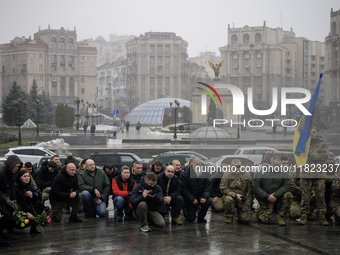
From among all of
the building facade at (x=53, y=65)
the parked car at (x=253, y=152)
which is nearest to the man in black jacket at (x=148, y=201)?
the parked car at (x=253, y=152)

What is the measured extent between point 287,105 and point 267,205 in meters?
2.48

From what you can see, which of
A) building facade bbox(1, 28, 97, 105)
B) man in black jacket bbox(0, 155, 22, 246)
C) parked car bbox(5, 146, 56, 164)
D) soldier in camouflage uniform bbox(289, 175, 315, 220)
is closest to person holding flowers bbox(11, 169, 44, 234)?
man in black jacket bbox(0, 155, 22, 246)

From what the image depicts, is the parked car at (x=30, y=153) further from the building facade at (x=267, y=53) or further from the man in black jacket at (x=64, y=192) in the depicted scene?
the building facade at (x=267, y=53)

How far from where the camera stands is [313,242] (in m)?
8.41

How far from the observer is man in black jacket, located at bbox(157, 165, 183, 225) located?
10289 mm

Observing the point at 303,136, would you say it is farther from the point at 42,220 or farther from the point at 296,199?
the point at 42,220

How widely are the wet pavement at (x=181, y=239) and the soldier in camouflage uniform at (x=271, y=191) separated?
24cm

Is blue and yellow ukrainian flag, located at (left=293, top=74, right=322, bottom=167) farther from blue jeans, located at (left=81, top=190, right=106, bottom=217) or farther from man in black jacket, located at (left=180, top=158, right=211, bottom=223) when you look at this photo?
blue jeans, located at (left=81, top=190, right=106, bottom=217)

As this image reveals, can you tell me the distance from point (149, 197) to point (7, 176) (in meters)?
2.60

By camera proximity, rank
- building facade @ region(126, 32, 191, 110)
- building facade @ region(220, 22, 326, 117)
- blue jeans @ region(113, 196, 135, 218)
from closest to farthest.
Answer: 1. blue jeans @ region(113, 196, 135, 218)
2. building facade @ region(220, 22, 326, 117)
3. building facade @ region(126, 32, 191, 110)

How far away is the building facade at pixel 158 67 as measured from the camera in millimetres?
150750

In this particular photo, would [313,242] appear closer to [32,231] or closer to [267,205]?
[267,205]

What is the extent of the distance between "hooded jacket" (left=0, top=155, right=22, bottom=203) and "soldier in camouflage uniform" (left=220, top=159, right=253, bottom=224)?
3.97 m

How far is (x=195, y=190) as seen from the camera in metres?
10.5
